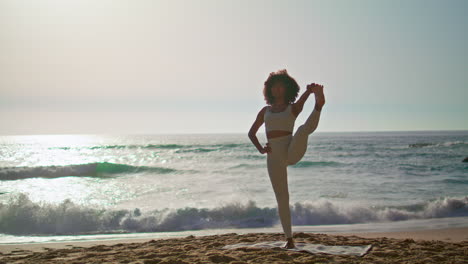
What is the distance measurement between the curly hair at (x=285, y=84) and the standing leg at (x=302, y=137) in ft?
1.79

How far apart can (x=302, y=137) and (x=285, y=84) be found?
75 centimetres

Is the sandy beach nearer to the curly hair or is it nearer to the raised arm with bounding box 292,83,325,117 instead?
the raised arm with bounding box 292,83,325,117

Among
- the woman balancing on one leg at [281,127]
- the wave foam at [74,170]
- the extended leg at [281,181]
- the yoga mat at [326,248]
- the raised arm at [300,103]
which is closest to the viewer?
the raised arm at [300,103]

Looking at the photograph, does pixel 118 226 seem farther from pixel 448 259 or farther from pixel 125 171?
pixel 125 171

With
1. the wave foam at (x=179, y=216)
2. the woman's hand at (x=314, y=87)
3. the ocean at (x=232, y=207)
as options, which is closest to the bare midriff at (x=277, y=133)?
the woman's hand at (x=314, y=87)

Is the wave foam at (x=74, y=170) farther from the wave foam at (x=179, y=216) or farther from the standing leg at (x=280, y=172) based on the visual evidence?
the standing leg at (x=280, y=172)

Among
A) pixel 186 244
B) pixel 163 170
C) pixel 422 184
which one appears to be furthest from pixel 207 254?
pixel 163 170

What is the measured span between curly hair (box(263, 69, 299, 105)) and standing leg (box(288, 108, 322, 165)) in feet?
1.79

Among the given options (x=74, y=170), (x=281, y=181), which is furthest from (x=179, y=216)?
(x=74, y=170)

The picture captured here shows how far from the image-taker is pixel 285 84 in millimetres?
4605

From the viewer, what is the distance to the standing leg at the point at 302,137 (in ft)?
13.4

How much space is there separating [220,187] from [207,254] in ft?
36.1

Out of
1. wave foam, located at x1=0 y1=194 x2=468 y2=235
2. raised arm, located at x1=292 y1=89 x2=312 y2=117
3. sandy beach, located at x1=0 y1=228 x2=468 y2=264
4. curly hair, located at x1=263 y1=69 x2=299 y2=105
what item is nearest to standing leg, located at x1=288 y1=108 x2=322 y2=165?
raised arm, located at x1=292 y1=89 x2=312 y2=117

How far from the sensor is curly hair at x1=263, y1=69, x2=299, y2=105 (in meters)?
4.61
